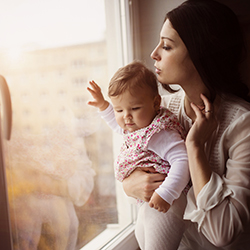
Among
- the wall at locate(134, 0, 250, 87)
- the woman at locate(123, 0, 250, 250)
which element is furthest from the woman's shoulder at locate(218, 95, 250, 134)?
the wall at locate(134, 0, 250, 87)

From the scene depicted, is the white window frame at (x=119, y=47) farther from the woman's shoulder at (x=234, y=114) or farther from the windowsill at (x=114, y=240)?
the woman's shoulder at (x=234, y=114)

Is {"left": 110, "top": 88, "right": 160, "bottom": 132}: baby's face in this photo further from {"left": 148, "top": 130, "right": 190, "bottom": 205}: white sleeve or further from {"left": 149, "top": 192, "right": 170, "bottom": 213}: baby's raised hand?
{"left": 149, "top": 192, "right": 170, "bottom": 213}: baby's raised hand

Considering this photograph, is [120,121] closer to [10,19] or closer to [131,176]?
[131,176]

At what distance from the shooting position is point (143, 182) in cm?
110

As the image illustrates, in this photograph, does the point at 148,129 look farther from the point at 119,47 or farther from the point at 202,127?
the point at 119,47

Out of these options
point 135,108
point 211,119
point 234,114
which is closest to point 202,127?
point 211,119

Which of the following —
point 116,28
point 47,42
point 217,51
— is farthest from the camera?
point 116,28

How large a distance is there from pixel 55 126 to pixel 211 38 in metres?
0.76

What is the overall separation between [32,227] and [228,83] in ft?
3.25

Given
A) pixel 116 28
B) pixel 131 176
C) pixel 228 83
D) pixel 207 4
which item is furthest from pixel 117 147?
→ pixel 207 4

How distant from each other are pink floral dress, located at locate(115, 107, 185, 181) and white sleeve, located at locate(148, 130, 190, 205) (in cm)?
2

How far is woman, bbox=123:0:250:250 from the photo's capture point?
0.99 metres

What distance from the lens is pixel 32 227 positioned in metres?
1.09

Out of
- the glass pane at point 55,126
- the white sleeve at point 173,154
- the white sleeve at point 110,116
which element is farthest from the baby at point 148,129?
the glass pane at point 55,126
